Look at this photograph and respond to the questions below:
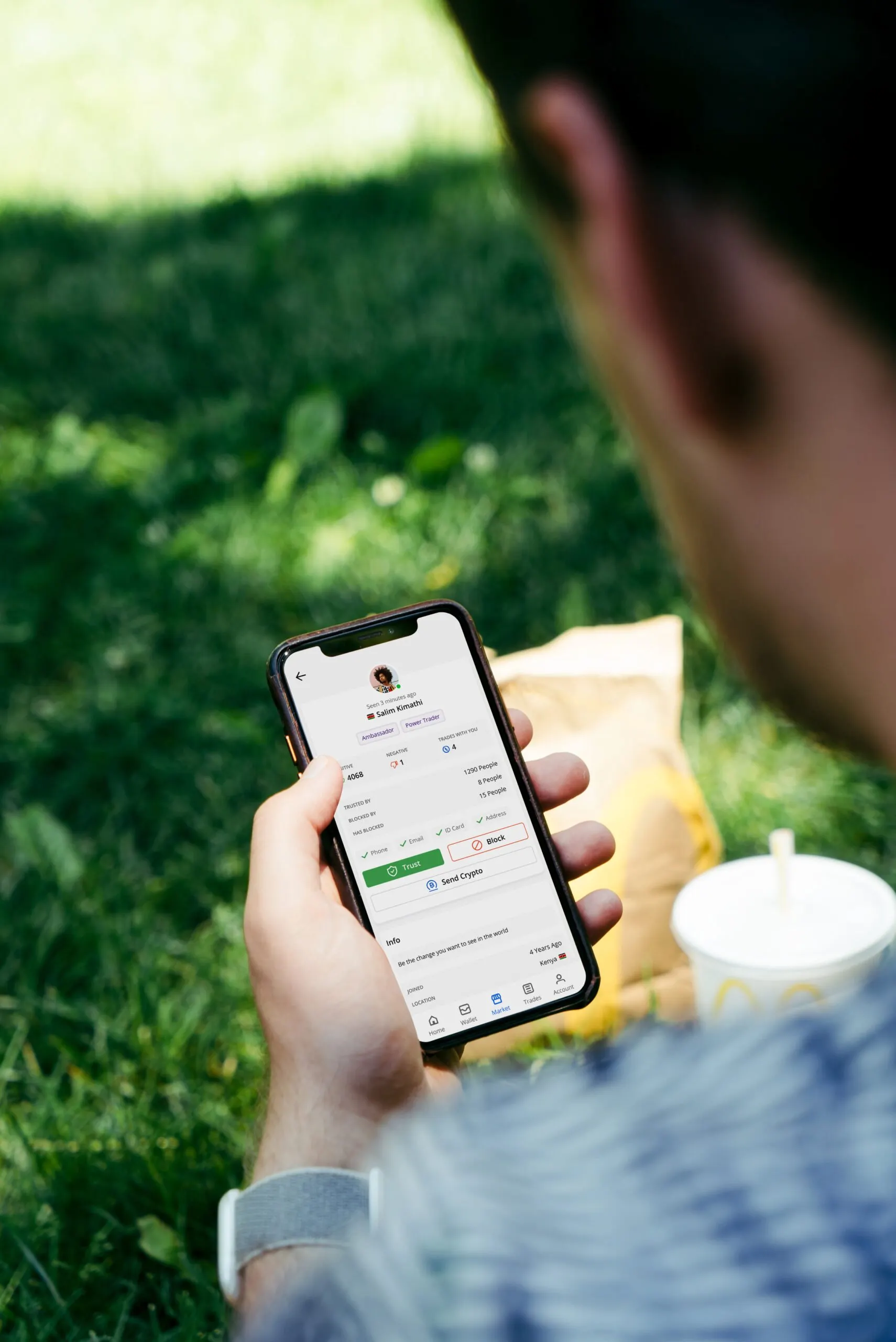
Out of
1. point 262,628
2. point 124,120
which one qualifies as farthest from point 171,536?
point 124,120

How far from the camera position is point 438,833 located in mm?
1365

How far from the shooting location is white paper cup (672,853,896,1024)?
126 cm

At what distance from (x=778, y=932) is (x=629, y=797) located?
315 millimetres

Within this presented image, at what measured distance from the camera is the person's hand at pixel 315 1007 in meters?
1.02

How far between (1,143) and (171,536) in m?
3.71

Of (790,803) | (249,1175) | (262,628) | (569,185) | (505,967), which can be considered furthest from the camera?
(262,628)

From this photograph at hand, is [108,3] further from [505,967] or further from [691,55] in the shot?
[691,55]

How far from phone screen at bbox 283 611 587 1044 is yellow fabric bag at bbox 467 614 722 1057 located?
0.17 metres

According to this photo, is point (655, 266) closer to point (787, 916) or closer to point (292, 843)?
point (292, 843)

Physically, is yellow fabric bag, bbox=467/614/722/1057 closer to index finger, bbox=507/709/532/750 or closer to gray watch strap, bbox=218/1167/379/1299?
index finger, bbox=507/709/532/750

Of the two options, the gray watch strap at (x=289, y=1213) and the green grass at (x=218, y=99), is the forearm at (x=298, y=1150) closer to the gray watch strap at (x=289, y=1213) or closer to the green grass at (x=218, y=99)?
the gray watch strap at (x=289, y=1213)

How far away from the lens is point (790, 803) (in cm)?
188

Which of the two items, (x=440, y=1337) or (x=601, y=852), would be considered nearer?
(x=440, y=1337)

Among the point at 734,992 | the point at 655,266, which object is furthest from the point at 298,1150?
the point at 655,266
